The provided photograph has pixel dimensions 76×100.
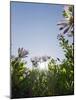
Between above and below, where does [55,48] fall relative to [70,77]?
above

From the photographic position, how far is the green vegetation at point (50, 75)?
2514 mm

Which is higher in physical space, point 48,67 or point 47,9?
point 47,9

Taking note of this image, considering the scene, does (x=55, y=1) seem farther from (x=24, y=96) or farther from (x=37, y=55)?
(x=24, y=96)

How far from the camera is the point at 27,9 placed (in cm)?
254

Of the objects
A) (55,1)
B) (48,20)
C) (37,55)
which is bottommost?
(37,55)

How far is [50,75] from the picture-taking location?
2.60 m

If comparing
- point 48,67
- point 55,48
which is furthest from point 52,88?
point 55,48

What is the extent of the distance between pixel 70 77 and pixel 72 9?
657 millimetres

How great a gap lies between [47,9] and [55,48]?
38cm

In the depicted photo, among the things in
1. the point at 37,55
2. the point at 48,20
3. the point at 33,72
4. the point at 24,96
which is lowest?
the point at 24,96

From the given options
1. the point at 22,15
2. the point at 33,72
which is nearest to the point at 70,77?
the point at 33,72

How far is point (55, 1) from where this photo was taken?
2.62 metres

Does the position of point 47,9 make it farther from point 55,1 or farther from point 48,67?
point 48,67

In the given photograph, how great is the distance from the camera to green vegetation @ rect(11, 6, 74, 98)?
8.25ft
